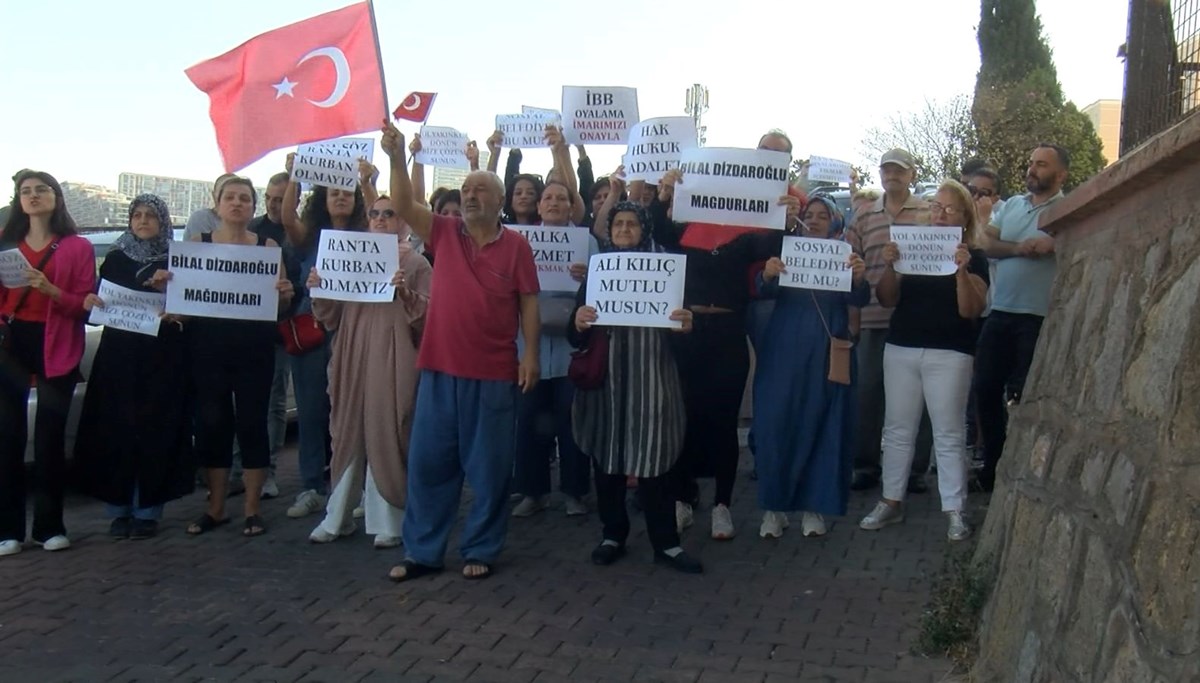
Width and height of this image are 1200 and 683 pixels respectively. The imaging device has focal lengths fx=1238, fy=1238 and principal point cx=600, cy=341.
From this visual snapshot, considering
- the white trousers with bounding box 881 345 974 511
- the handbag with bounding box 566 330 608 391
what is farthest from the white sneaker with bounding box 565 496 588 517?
the white trousers with bounding box 881 345 974 511

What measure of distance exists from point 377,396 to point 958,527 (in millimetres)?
3272

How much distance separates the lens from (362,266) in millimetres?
6758

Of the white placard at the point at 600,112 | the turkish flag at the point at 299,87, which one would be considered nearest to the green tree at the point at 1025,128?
the white placard at the point at 600,112

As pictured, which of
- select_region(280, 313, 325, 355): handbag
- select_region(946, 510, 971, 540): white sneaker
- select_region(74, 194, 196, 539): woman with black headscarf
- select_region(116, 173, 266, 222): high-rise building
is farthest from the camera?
Answer: select_region(116, 173, 266, 222): high-rise building

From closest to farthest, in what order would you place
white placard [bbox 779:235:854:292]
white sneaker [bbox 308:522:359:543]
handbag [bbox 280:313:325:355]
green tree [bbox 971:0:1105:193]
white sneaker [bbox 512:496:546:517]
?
white placard [bbox 779:235:854:292]
white sneaker [bbox 308:522:359:543]
handbag [bbox 280:313:325:355]
white sneaker [bbox 512:496:546:517]
green tree [bbox 971:0:1105:193]

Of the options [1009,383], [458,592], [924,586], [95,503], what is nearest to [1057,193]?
[1009,383]

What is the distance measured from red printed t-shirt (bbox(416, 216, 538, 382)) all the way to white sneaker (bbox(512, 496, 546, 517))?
1.63m

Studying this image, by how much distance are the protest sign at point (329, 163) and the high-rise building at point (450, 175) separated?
1493mm

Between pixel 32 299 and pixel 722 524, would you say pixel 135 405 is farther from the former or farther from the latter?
pixel 722 524

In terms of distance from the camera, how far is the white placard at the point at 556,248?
735cm

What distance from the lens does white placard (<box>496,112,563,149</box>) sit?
332 inches

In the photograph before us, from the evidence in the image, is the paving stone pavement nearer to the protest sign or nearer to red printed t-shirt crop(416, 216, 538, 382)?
red printed t-shirt crop(416, 216, 538, 382)

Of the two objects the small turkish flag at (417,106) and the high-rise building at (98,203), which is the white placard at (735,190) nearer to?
the small turkish flag at (417,106)

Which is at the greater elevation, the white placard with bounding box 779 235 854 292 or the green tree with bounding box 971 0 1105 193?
the green tree with bounding box 971 0 1105 193
